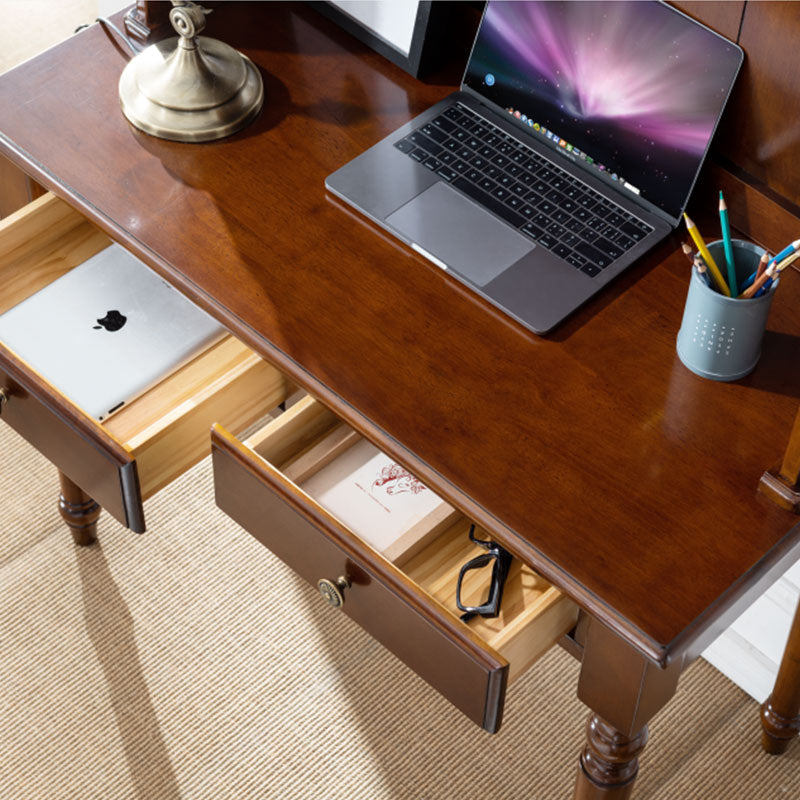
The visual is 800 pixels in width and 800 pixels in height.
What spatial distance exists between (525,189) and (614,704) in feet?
1.83

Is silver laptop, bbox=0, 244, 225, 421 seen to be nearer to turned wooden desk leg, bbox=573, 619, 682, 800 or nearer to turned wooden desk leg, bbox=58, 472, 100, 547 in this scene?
turned wooden desk leg, bbox=58, 472, 100, 547

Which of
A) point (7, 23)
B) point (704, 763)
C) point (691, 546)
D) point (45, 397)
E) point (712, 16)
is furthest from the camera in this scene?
point (7, 23)

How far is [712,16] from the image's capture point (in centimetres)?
140

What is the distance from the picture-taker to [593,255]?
1466 millimetres

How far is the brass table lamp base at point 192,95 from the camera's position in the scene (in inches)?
61.7

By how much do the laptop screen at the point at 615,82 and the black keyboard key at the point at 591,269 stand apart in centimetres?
11

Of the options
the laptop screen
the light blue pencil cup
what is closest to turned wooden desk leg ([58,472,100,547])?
the laptop screen

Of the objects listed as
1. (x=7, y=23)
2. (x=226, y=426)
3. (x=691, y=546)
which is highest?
(x=691, y=546)

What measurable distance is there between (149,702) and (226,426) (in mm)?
498

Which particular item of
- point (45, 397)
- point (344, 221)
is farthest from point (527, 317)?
point (45, 397)

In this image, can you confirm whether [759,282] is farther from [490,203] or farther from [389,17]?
[389,17]

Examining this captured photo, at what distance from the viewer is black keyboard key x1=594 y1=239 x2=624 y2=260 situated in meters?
1.47

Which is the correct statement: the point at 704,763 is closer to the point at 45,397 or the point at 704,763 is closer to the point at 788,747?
the point at 788,747

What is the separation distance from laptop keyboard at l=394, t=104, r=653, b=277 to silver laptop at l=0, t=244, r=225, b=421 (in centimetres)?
35
